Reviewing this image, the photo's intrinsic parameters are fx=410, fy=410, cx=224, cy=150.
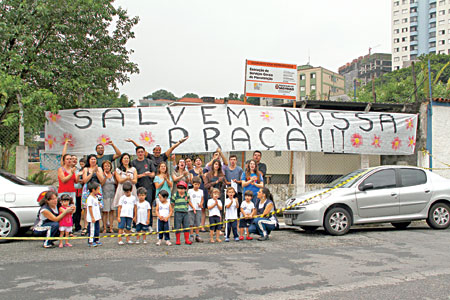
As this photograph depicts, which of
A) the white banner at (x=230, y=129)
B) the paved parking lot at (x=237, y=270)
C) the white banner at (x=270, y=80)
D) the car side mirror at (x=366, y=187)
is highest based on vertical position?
the white banner at (x=270, y=80)

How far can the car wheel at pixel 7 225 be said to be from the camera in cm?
783

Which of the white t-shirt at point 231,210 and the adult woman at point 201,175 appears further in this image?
the adult woman at point 201,175

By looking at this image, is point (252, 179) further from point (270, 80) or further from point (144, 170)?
point (270, 80)

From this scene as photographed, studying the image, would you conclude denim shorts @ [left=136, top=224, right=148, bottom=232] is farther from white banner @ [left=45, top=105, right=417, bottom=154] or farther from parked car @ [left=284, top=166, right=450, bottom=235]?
white banner @ [left=45, top=105, right=417, bottom=154]

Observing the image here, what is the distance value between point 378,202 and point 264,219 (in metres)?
2.70

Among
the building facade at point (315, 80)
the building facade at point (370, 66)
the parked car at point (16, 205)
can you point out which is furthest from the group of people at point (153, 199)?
the building facade at point (370, 66)

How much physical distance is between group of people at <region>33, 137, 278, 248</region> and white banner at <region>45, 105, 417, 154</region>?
182 centimetres

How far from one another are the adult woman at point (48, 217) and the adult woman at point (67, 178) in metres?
0.69

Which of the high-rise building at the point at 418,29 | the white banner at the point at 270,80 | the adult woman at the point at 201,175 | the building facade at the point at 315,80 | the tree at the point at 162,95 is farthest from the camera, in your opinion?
the tree at the point at 162,95

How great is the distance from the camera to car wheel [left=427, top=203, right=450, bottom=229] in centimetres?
934

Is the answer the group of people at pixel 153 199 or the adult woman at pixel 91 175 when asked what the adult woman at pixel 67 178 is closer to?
the group of people at pixel 153 199

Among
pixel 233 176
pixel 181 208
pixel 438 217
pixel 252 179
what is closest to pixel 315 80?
pixel 438 217

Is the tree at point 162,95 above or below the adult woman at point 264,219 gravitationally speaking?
above

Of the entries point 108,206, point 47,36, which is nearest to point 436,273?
point 108,206
